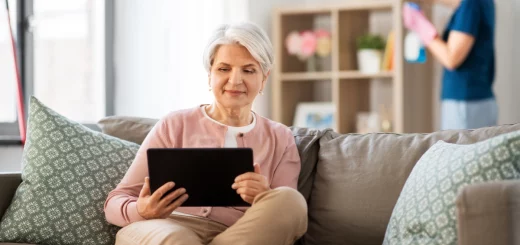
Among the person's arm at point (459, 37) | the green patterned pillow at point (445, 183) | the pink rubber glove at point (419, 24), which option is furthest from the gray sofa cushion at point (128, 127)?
the pink rubber glove at point (419, 24)

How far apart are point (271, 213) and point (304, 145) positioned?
540 millimetres

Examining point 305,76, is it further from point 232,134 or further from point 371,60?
point 232,134

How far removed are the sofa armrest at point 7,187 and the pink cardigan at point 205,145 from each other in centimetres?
34

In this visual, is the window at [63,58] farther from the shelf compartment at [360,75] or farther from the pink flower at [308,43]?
the shelf compartment at [360,75]

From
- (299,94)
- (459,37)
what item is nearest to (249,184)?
(459,37)

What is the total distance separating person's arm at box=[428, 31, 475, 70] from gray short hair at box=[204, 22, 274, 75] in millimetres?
1808

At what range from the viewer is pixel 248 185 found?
2051 millimetres

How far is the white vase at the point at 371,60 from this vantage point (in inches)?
186

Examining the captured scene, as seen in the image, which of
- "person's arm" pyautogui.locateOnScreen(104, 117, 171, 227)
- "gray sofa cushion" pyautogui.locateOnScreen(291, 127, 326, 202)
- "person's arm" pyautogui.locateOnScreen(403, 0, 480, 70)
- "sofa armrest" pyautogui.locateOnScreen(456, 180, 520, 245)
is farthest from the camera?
"person's arm" pyautogui.locateOnScreen(403, 0, 480, 70)

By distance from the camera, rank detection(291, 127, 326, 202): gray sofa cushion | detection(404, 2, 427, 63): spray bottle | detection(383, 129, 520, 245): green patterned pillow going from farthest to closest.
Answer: detection(404, 2, 427, 63): spray bottle, detection(291, 127, 326, 202): gray sofa cushion, detection(383, 129, 520, 245): green patterned pillow

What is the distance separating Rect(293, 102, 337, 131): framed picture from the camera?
193 inches

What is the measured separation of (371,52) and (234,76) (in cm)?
250

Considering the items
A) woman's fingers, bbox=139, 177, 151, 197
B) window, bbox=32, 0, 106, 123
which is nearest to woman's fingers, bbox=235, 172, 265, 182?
woman's fingers, bbox=139, 177, 151, 197

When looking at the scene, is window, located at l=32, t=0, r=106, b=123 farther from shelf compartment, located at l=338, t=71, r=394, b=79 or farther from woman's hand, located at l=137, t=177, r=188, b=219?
woman's hand, located at l=137, t=177, r=188, b=219
